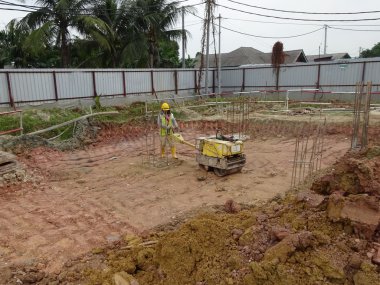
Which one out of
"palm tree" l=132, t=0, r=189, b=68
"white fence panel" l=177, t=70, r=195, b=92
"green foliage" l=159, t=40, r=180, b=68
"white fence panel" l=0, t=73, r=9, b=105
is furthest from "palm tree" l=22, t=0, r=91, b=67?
"green foliage" l=159, t=40, r=180, b=68

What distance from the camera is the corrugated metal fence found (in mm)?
15312

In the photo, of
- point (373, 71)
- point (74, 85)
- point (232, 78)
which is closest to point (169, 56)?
point (232, 78)

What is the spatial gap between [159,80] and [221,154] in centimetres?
1455

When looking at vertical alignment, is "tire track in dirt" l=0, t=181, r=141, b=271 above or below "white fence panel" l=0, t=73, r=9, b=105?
below

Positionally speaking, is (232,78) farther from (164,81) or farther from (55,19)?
(55,19)

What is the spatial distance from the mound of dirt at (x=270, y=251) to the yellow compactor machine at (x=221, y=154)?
3.06 metres

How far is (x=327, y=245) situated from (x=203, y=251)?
1356 mm

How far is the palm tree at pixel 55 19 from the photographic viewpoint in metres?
19.6

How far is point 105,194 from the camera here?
7309mm

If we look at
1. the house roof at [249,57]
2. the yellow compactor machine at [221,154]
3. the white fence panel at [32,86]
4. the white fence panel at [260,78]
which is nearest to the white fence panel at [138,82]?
the white fence panel at [32,86]

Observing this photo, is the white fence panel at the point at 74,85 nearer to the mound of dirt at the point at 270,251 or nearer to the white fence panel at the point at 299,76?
the white fence panel at the point at 299,76

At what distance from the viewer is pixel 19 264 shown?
4.64m

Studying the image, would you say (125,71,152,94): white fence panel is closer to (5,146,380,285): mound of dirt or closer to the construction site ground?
the construction site ground

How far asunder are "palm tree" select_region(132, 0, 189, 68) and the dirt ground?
15.6 metres
